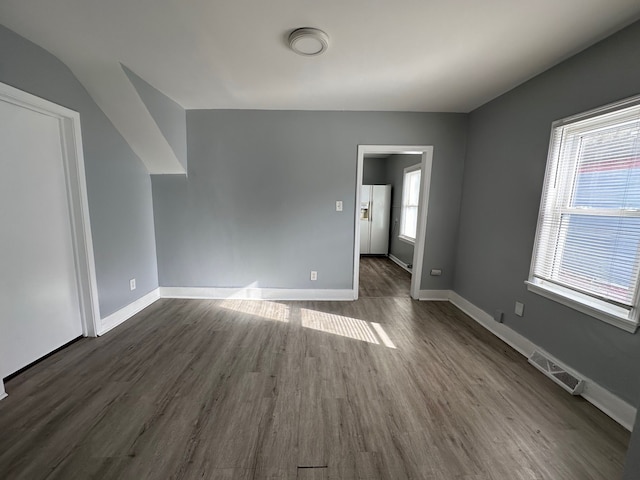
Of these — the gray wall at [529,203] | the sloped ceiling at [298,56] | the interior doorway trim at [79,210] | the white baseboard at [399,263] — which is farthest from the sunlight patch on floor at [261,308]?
the white baseboard at [399,263]

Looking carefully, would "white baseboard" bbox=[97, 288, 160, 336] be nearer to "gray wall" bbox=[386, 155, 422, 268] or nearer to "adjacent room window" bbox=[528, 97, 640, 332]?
"adjacent room window" bbox=[528, 97, 640, 332]

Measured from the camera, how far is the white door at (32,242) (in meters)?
1.82

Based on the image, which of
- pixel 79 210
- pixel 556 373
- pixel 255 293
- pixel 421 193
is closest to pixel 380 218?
pixel 421 193

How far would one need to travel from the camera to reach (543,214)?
2184 mm

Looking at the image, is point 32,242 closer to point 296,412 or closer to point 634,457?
point 296,412

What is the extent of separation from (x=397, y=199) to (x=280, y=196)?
327cm

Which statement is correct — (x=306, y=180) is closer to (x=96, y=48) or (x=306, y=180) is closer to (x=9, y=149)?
(x=96, y=48)

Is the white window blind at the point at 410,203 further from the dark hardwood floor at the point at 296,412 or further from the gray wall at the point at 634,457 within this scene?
the gray wall at the point at 634,457

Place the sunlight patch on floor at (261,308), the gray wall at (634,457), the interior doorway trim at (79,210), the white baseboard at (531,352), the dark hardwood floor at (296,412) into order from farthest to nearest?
the sunlight patch on floor at (261,308) < the interior doorway trim at (79,210) < the white baseboard at (531,352) < the dark hardwood floor at (296,412) < the gray wall at (634,457)

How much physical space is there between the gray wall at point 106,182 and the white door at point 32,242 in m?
0.21

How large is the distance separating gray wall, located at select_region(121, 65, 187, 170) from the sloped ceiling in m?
0.07

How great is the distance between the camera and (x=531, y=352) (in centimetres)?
223

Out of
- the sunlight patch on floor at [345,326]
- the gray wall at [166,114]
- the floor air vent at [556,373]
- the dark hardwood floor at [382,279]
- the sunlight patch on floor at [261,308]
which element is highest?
the gray wall at [166,114]

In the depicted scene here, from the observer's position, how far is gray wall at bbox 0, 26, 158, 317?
1.83 metres
